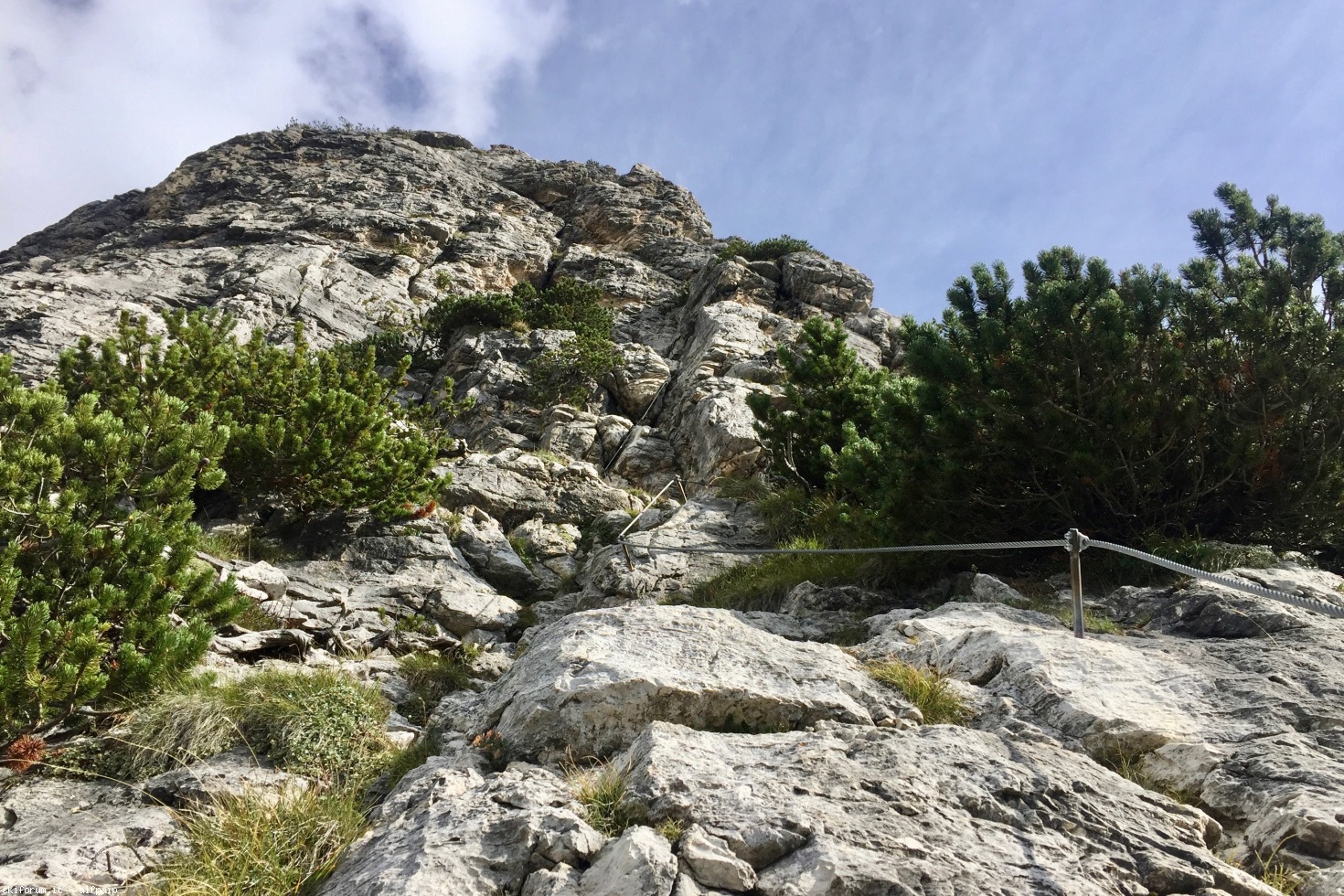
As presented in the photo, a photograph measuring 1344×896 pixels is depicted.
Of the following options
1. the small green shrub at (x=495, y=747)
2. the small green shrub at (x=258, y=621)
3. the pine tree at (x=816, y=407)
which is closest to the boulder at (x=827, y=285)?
the pine tree at (x=816, y=407)

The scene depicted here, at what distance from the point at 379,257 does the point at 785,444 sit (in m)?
24.1

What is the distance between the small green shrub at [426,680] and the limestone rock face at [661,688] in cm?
155

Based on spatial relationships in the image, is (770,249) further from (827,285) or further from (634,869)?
(634,869)

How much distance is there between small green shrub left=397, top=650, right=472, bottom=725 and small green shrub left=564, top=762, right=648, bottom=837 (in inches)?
114

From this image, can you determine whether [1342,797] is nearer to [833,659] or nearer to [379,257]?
[833,659]

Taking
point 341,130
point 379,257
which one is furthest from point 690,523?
point 341,130

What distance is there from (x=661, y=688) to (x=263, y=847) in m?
2.01

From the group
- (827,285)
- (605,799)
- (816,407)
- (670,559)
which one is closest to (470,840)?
(605,799)

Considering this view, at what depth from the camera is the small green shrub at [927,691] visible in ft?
14.4

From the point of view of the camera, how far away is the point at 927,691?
456 centimetres

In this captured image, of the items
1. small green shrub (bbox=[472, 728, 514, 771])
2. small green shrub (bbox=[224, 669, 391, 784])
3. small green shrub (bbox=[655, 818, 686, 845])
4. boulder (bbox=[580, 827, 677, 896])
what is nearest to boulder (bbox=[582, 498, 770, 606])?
small green shrub (bbox=[224, 669, 391, 784])

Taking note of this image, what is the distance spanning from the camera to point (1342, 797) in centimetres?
317

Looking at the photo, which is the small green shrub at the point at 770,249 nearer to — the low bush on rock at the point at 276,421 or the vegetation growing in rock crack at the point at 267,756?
the low bush on rock at the point at 276,421

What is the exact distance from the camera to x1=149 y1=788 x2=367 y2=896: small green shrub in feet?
10.8
